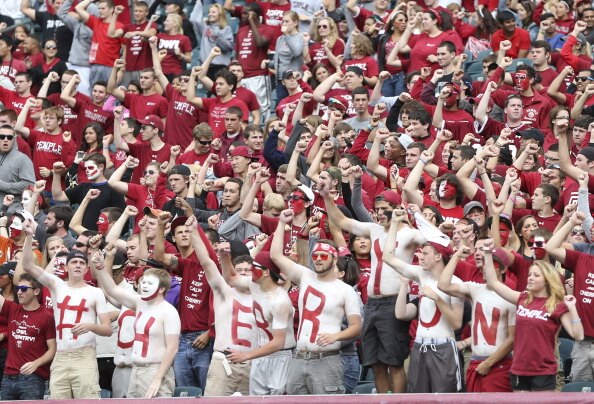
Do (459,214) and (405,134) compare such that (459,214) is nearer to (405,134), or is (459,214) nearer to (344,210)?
(344,210)

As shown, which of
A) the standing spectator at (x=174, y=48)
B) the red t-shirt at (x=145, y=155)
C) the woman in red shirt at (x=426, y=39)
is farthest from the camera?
the standing spectator at (x=174, y=48)

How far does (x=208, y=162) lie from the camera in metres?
15.4

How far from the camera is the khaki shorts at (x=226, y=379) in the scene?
40.9 ft

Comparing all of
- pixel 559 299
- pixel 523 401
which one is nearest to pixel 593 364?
pixel 559 299

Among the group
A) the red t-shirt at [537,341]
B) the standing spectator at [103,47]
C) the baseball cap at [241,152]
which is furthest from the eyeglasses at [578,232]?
the standing spectator at [103,47]

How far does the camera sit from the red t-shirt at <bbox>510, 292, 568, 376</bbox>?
1125cm

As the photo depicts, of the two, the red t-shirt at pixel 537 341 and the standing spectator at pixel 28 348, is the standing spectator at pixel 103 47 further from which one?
the red t-shirt at pixel 537 341

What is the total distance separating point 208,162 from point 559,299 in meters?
5.06

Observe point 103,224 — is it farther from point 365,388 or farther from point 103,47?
point 103,47

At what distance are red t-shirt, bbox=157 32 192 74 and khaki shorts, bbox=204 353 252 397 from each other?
7743 mm

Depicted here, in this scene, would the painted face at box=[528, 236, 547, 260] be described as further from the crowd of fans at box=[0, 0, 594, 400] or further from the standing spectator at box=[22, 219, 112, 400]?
the standing spectator at box=[22, 219, 112, 400]

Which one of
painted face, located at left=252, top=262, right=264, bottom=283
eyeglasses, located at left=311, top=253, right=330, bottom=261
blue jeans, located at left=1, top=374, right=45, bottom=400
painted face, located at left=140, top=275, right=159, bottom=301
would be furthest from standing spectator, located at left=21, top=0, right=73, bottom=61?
eyeglasses, located at left=311, top=253, right=330, bottom=261

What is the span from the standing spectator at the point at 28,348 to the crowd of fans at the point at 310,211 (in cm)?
2

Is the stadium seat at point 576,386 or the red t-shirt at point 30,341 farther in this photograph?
the red t-shirt at point 30,341
